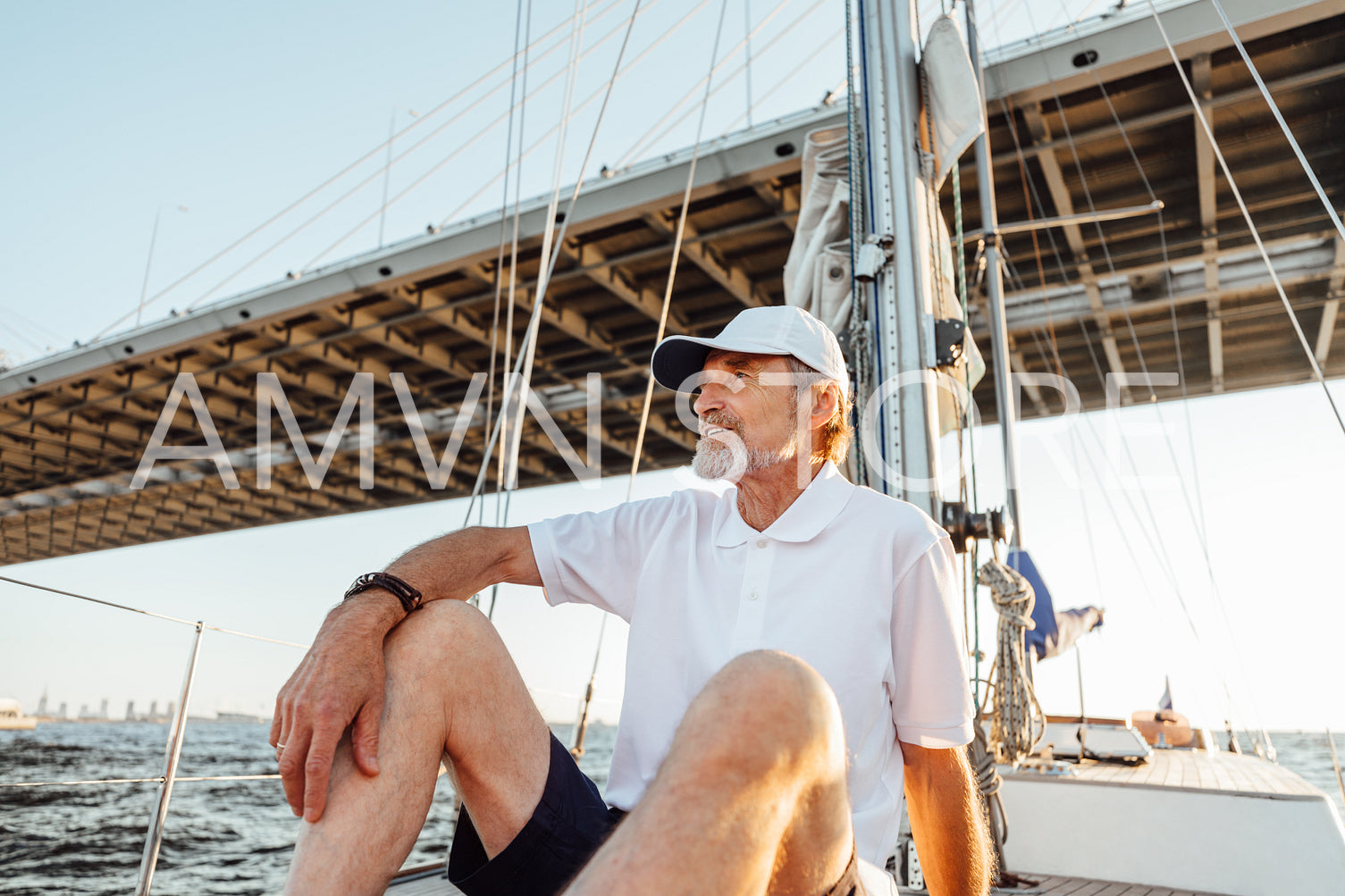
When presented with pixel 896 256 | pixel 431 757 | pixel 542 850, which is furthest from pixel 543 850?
pixel 896 256

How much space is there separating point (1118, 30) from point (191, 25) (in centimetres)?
1440

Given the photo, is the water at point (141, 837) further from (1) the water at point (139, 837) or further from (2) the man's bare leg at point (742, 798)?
(2) the man's bare leg at point (742, 798)

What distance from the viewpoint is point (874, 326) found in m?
3.21

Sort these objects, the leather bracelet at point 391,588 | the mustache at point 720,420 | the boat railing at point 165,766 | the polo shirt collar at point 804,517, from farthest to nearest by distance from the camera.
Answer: the boat railing at point 165,766, the mustache at point 720,420, the polo shirt collar at point 804,517, the leather bracelet at point 391,588

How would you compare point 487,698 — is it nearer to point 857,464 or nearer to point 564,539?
point 564,539

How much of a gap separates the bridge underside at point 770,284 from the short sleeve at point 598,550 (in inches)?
220

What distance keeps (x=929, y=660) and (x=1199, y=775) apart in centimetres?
335

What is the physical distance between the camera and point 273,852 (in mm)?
10148

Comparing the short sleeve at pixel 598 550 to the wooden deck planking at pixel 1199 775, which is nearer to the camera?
the short sleeve at pixel 598 550

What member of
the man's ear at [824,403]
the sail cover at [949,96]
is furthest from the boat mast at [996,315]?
the man's ear at [824,403]

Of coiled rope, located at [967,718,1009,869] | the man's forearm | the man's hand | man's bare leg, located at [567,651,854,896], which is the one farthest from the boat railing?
coiled rope, located at [967,718,1009,869]

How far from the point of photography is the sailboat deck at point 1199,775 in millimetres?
3033

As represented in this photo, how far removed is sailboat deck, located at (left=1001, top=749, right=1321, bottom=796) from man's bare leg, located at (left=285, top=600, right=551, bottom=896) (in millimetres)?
2746

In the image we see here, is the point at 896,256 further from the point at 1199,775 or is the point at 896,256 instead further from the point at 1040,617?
the point at 1199,775
